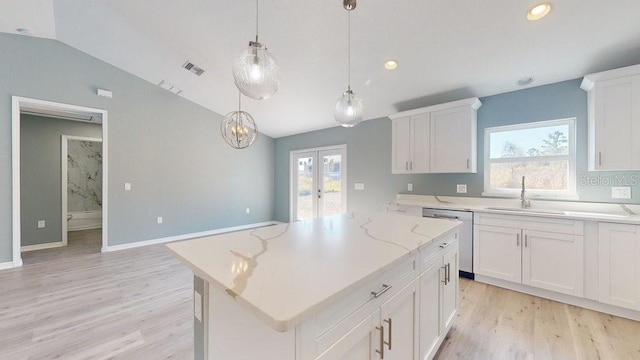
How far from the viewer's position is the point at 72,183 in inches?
244

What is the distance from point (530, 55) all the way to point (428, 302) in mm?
2682

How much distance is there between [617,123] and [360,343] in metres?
3.26

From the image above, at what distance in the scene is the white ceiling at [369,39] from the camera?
221 centimetres

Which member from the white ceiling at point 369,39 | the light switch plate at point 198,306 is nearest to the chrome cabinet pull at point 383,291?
the light switch plate at point 198,306

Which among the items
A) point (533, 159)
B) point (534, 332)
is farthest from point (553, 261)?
point (533, 159)

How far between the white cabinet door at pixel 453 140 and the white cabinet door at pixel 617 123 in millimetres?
1088

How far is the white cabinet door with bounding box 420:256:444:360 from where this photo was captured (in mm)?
1479

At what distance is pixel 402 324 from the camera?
128cm

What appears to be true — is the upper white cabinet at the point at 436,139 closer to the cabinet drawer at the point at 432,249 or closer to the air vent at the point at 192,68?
the cabinet drawer at the point at 432,249

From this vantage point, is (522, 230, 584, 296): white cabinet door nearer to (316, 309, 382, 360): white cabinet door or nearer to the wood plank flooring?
the wood plank flooring

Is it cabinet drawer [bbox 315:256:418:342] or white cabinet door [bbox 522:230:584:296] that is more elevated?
cabinet drawer [bbox 315:256:418:342]

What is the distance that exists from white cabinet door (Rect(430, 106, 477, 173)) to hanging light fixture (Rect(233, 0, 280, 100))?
273cm

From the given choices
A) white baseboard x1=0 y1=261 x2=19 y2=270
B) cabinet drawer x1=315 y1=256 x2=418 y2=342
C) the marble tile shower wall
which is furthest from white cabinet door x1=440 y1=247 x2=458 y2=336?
the marble tile shower wall

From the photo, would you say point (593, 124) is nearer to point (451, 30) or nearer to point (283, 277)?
point (451, 30)
